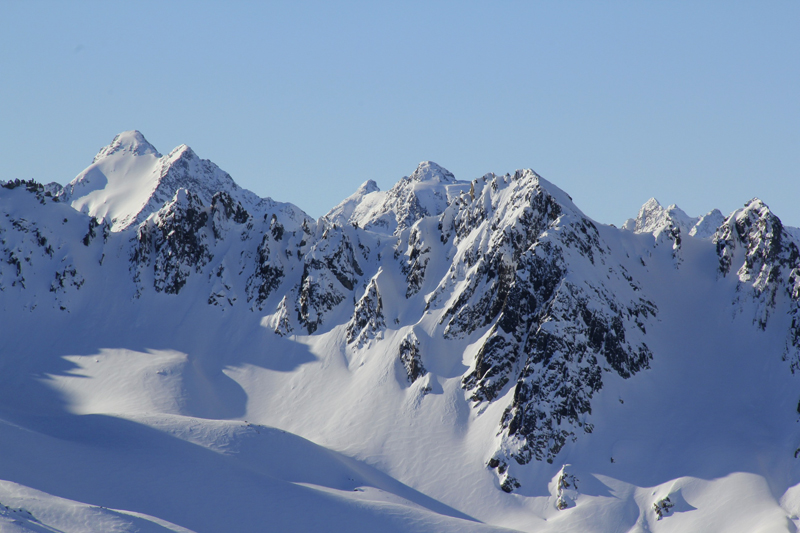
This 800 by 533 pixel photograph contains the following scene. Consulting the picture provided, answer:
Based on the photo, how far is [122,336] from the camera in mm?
109125

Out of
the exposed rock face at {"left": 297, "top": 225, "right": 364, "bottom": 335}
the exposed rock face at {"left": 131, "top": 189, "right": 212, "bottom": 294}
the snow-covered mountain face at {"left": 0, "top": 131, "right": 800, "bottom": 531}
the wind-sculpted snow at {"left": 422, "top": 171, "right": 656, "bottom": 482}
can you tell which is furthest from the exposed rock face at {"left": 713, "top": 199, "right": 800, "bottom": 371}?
the exposed rock face at {"left": 131, "top": 189, "right": 212, "bottom": 294}

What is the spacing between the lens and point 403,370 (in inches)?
3597

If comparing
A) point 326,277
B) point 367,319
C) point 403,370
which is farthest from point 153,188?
point 403,370

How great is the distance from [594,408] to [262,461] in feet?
124

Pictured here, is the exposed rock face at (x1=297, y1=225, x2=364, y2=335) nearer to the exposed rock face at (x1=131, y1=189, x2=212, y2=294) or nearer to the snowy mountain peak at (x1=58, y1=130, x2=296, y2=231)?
the exposed rock face at (x1=131, y1=189, x2=212, y2=294)

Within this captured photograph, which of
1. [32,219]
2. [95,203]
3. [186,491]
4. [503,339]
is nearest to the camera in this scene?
[186,491]

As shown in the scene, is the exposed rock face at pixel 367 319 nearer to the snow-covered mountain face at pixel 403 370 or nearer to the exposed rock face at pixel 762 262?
the snow-covered mountain face at pixel 403 370

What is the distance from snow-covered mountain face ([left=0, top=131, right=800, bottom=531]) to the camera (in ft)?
207

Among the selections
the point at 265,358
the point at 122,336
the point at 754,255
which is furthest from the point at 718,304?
the point at 122,336

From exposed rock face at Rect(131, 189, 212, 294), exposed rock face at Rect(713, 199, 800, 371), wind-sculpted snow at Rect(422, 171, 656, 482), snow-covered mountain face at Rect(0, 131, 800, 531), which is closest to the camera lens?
snow-covered mountain face at Rect(0, 131, 800, 531)

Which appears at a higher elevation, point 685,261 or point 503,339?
point 685,261

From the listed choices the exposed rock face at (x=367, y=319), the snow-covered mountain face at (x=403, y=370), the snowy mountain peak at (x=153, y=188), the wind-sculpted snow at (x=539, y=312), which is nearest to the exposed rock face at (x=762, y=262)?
the snow-covered mountain face at (x=403, y=370)

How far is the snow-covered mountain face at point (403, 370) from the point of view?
2483 inches

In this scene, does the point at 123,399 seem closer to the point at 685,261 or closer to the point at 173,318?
the point at 173,318
